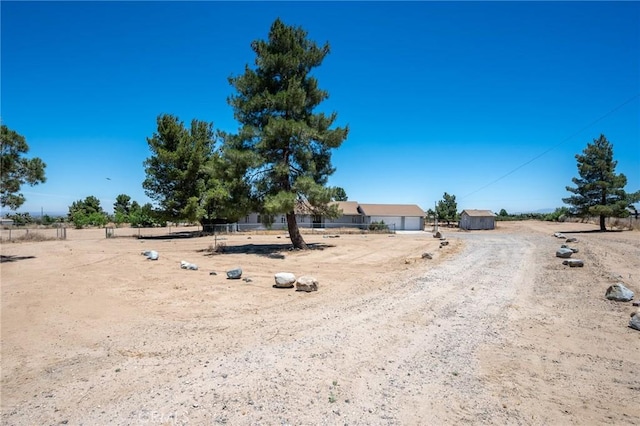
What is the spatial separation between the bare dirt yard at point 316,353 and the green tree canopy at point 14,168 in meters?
8.82

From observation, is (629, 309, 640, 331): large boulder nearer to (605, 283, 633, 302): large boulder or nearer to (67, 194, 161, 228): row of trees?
(605, 283, 633, 302): large boulder

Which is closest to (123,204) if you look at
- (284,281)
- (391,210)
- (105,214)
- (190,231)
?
(105,214)

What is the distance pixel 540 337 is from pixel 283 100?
17446 mm

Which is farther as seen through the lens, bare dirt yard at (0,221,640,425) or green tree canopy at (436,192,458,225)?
green tree canopy at (436,192,458,225)

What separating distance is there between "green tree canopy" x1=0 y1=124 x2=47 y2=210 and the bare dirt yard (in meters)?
8.82

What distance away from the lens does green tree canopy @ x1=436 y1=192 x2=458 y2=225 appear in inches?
2712

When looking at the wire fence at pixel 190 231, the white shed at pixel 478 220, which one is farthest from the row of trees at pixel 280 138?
the white shed at pixel 478 220

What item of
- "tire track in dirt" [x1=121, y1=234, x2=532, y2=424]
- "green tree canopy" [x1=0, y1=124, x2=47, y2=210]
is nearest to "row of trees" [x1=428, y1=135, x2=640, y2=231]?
"tire track in dirt" [x1=121, y1=234, x2=532, y2=424]

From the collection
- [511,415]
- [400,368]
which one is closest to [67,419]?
[400,368]

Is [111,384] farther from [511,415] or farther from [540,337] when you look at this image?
[540,337]

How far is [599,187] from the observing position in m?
39.9

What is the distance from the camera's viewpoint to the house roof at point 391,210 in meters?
55.6

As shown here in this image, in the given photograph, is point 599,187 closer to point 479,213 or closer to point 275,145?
point 479,213

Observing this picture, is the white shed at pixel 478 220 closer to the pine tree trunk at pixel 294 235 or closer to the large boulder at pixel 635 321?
the pine tree trunk at pixel 294 235
